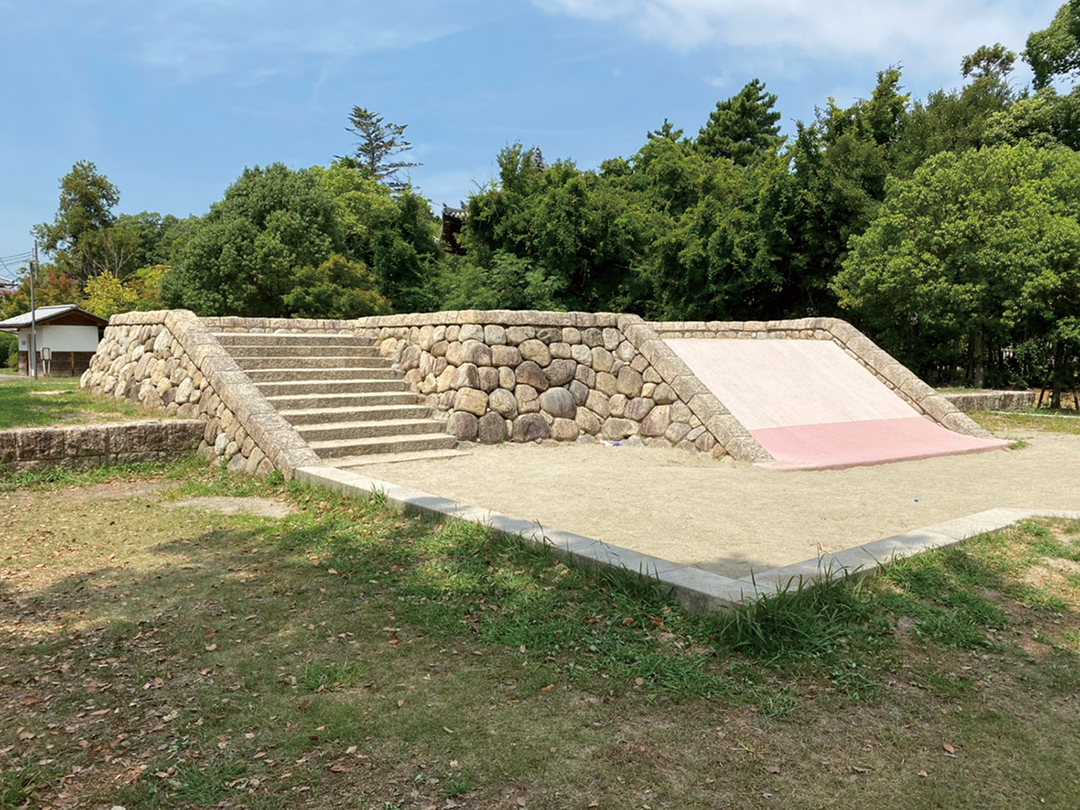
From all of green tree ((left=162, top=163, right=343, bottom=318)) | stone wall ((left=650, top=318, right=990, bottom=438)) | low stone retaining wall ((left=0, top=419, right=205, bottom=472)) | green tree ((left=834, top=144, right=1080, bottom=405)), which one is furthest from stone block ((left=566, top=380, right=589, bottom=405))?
green tree ((left=162, top=163, right=343, bottom=318))

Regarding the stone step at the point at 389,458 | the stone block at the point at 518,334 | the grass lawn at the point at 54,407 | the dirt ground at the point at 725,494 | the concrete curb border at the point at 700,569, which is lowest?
the dirt ground at the point at 725,494

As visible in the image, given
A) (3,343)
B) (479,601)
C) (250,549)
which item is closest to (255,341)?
(250,549)

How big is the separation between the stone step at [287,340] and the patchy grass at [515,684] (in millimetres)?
4746

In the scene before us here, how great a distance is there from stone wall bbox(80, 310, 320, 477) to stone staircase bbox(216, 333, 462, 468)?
409mm

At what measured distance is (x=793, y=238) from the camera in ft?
60.6

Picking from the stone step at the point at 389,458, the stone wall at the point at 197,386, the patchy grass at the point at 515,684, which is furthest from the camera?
the stone step at the point at 389,458

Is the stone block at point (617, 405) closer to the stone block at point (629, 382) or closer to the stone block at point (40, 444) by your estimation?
the stone block at point (629, 382)

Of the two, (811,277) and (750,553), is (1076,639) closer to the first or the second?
(750,553)

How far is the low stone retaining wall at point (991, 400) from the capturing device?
1200cm


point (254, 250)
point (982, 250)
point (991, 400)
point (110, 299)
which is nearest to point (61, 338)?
point (254, 250)

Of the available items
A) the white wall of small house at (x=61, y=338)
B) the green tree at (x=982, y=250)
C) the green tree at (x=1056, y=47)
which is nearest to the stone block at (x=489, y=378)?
the green tree at (x=982, y=250)

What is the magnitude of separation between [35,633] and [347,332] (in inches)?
291

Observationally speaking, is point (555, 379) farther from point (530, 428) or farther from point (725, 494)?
point (725, 494)

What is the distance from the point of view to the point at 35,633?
3258mm
